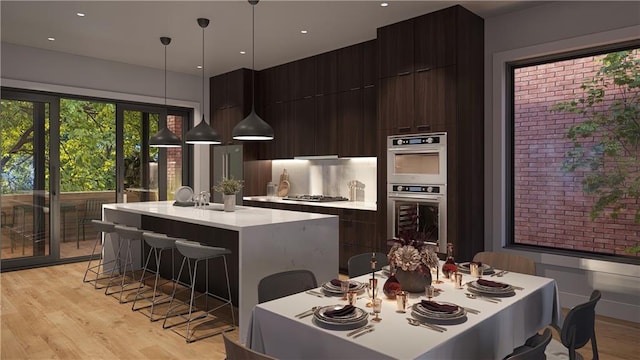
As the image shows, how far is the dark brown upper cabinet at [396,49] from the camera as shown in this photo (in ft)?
15.0

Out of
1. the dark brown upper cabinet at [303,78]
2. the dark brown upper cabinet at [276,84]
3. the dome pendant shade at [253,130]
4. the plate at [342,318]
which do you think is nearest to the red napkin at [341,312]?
the plate at [342,318]

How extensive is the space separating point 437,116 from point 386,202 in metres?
1.11

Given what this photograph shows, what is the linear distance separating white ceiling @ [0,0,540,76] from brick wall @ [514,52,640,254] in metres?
0.79

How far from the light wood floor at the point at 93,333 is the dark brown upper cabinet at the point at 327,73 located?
11.8 ft

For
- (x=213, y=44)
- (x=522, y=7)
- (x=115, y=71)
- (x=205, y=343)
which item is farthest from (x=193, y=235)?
(x=522, y=7)

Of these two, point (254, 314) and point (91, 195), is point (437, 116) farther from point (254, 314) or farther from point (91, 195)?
point (91, 195)

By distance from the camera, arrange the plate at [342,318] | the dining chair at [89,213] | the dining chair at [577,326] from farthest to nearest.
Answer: the dining chair at [89,213]
the dining chair at [577,326]
the plate at [342,318]

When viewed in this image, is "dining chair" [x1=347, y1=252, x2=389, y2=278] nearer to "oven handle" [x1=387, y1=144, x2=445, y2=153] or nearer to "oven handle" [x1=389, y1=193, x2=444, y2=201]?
"oven handle" [x1=389, y1=193, x2=444, y2=201]

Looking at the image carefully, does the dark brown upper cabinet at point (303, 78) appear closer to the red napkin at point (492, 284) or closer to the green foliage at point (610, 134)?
the green foliage at point (610, 134)

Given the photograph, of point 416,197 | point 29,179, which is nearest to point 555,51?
point 416,197

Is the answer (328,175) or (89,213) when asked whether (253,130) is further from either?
(89,213)

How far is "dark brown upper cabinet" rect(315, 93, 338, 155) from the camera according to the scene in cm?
585

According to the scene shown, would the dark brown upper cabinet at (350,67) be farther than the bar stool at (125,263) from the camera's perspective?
Yes

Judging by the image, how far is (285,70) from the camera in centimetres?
657
